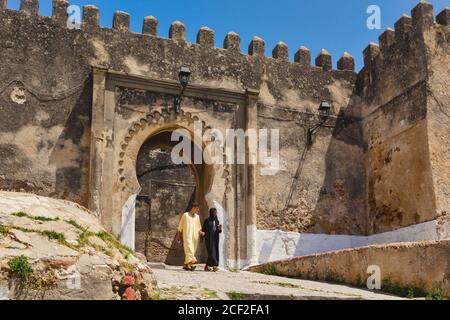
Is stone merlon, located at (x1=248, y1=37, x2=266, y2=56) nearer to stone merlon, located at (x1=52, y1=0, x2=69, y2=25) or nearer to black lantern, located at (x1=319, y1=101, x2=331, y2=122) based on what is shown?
black lantern, located at (x1=319, y1=101, x2=331, y2=122)

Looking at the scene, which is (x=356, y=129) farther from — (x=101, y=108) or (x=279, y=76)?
(x=101, y=108)

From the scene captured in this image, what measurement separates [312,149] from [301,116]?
0.70 metres

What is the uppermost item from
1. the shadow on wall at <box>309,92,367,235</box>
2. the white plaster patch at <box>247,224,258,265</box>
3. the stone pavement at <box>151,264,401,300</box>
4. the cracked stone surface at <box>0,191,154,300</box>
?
the shadow on wall at <box>309,92,367,235</box>

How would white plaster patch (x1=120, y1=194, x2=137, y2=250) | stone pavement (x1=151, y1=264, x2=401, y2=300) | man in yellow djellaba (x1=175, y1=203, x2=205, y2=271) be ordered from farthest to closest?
white plaster patch (x1=120, y1=194, x2=137, y2=250) → man in yellow djellaba (x1=175, y1=203, x2=205, y2=271) → stone pavement (x1=151, y1=264, x2=401, y2=300)

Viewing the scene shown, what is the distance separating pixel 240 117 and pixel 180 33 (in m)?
1.97

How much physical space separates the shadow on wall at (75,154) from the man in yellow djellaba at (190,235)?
1896 mm

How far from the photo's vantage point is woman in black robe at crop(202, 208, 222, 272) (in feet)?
32.4

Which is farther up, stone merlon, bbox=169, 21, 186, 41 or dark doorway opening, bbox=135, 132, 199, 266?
stone merlon, bbox=169, 21, 186, 41

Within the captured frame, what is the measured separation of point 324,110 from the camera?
12.9 metres

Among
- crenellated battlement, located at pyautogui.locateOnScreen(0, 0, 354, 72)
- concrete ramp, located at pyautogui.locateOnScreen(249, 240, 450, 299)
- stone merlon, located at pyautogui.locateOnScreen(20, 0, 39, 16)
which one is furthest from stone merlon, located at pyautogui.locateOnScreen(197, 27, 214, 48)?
concrete ramp, located at pyautogui.locateOnScreen(249, 240, 450, 299)

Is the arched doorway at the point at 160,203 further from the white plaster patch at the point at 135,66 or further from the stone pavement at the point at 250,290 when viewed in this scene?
the stone pavement at the point at 250,290

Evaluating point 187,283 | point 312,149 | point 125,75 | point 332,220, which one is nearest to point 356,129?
point 312,149

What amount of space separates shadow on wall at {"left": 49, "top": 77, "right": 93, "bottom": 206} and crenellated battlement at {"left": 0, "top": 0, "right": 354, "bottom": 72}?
137cm

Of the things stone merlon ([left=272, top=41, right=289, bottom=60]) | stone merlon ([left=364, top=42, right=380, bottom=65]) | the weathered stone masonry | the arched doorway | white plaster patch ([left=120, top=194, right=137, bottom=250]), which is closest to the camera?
the weathered stone masonry
